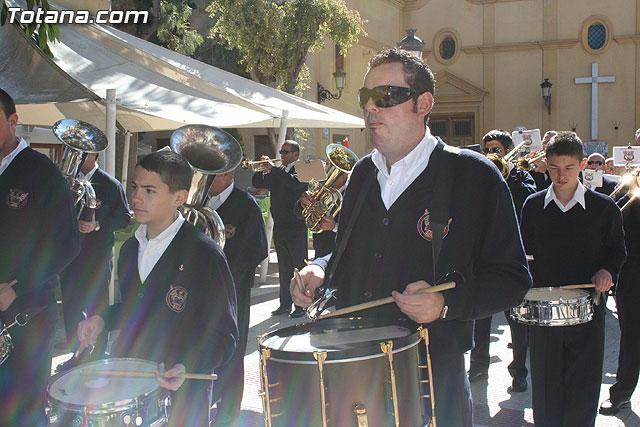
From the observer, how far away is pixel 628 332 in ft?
16.0

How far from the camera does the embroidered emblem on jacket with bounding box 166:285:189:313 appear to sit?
2.94 m

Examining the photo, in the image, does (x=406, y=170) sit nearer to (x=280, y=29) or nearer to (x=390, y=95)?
(x=390, y=95)

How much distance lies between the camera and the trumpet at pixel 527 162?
6.83 meters

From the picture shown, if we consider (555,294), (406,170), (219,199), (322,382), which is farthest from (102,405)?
(555,294)

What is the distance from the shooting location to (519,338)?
5492 millimetres

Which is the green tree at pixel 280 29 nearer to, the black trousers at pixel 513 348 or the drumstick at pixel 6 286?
the black trousers at pixel 513 348

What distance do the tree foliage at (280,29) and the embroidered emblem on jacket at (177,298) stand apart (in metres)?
13.7

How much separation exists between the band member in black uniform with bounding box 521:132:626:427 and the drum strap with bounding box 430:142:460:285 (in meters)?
1.99

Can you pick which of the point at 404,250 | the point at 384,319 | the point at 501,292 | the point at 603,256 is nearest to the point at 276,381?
the point at 384,319

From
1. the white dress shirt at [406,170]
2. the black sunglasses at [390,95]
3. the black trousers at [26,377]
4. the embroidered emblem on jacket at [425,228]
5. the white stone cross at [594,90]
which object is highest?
the white stone cross at [594,90]

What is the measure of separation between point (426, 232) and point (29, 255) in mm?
2087

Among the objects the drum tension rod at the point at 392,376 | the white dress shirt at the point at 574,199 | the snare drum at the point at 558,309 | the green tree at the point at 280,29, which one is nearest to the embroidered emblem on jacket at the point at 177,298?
the drum tension rod at the point at 392,376

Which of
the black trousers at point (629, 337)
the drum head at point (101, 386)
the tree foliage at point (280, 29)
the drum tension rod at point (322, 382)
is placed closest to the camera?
the drum tension rod at point (322, 382)

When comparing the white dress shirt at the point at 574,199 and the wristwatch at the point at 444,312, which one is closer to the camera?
the wristwatch at the point at 444,312
